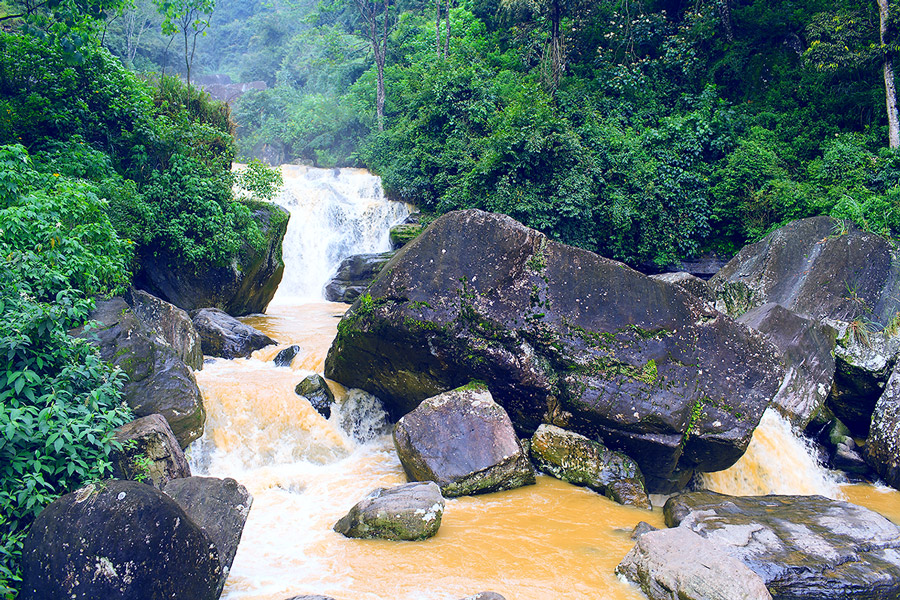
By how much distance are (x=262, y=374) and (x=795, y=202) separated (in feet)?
50.0

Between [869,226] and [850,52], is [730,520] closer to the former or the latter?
[869,226]

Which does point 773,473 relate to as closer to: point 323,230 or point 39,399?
point 39,399

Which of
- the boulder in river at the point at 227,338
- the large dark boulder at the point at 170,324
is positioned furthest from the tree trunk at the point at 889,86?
the large dark boulder at the point at 170,324

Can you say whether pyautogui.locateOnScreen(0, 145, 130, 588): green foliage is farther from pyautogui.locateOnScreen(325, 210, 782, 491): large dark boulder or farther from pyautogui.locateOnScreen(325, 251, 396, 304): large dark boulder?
pyautogui.locateOnScreen(325, 251, 396, 304): large dark boulder

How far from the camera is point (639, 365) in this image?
7652mm

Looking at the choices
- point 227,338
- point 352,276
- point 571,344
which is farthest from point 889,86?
point 227,338

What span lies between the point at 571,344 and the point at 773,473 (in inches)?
149

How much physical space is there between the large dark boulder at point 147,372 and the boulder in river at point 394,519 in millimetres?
2779

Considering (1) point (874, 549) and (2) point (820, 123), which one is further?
(2) point (820, 123)

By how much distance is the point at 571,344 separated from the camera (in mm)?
7875

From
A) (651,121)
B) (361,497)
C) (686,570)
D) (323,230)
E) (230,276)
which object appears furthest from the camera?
(651,121)

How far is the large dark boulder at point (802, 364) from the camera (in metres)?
9.27

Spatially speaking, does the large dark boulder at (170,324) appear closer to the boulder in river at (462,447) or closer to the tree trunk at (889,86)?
the boulder in river at (462,447)

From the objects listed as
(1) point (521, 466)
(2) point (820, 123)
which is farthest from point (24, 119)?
(2) point (820, 123)
